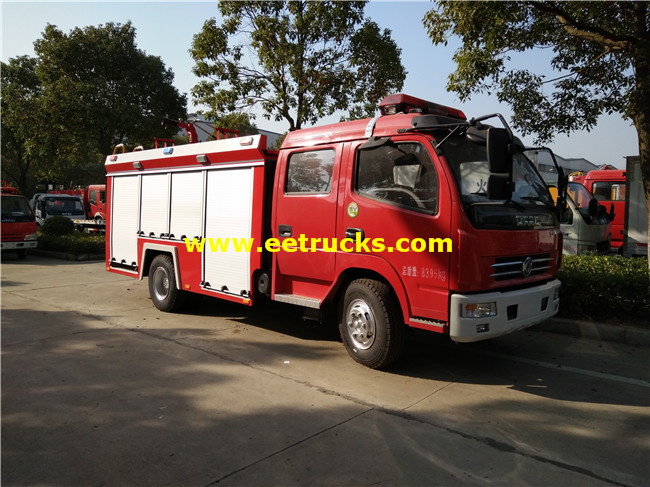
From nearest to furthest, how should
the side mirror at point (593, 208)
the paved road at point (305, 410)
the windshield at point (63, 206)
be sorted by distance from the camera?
1. the paved road at point (305, 410)
2. the side mirror at point (593, 208)
3. the windshield at point (63, 206)

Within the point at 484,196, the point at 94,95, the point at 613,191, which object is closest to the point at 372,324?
the point at 484,196

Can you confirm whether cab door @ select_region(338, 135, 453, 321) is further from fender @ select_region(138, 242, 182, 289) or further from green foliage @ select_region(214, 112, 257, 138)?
green foliage @ select_region(214, 112, 257, 138)

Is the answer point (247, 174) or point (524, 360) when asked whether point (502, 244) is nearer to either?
point (524, 360)

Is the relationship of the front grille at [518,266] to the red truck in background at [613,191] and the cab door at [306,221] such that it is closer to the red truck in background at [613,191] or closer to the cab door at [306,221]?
the cab door at [306,221]

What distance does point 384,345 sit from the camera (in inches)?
179

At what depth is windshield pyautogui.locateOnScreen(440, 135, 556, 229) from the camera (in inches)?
163

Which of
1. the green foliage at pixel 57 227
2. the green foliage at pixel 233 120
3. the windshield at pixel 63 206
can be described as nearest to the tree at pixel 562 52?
the green foliage at pixel 233 120

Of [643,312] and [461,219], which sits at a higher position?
[461,219]

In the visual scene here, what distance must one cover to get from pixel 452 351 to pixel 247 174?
3.24 metres

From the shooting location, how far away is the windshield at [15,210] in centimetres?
1365

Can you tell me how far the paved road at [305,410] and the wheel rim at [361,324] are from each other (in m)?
0.31

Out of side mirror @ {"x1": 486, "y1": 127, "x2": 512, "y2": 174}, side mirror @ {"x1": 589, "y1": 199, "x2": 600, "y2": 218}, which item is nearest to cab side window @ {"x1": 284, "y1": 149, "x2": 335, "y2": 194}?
side mirror @ {"x1": 486, "y1": 127, "x2": 512, "y2": 174}

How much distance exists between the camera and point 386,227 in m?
4.49

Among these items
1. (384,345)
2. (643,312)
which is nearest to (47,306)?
(384,345)
